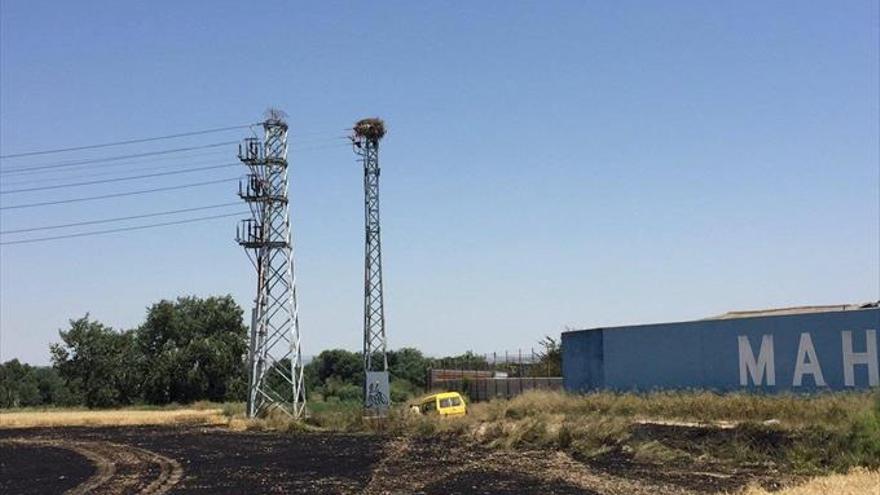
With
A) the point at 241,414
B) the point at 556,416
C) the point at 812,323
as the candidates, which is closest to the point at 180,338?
the point at 241,414

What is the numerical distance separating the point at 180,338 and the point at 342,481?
70.2 meters

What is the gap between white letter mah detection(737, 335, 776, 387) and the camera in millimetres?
33031

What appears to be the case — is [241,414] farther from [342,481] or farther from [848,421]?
[848,421]

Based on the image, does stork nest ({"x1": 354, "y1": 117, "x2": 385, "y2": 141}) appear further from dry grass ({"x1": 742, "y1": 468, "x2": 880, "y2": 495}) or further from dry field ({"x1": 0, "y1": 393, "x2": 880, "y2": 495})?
dry grass ({"x1": 742, "y1": 468, "x2": 880, "y2": 495})

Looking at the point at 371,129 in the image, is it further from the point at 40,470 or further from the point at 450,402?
the point at 40,470

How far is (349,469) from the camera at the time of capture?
1026 inches

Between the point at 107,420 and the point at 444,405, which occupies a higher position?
the point at 444,405

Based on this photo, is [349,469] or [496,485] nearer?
[496,485]

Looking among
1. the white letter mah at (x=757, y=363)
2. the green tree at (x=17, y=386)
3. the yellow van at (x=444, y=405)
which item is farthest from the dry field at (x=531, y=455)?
the green tree at (x=17, y=386)

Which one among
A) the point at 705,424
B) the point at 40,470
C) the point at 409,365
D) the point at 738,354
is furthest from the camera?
the point at 409,365

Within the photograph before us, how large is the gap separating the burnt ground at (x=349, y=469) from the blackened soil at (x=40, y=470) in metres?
0.03

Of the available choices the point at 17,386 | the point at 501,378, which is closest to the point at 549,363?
the point at 501,378

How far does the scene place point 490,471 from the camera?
24.7 meters

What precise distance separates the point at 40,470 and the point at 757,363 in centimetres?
2374
